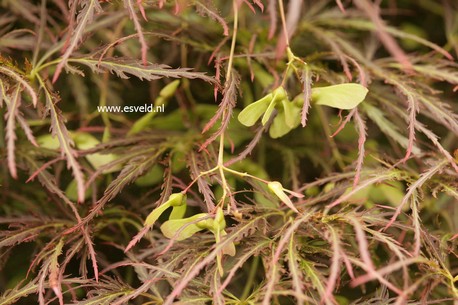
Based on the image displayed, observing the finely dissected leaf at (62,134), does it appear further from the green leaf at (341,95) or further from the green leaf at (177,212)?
the green leaf at (341,95)

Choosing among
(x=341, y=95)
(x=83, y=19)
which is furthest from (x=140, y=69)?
(x=341, y=95)

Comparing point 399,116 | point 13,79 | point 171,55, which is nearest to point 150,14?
point 171,55

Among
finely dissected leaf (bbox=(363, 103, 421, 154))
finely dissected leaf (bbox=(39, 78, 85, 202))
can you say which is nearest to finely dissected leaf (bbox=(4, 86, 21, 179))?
finely dissected leaf (bbox=(39, 78, 85, 202))

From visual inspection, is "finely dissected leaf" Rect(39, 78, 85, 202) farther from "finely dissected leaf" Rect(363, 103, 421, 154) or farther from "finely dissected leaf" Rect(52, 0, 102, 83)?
"finely dissected leaf" Rect(363, 103, 421, 154)

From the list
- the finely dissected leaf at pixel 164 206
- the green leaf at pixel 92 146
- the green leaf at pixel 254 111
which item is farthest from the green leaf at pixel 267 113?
the green leaf at pixel 92 146

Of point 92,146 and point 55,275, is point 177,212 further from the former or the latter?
point 92,146

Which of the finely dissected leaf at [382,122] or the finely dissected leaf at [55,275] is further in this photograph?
the finely dissected leaf at [382,122]
